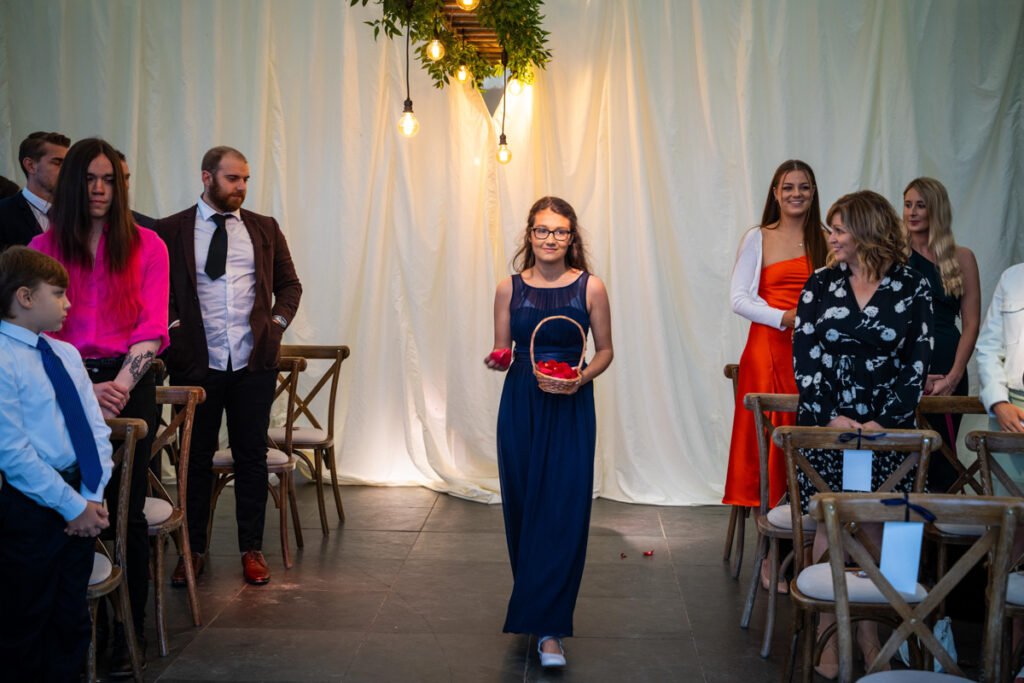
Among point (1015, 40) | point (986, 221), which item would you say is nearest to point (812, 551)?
point (986, 221)

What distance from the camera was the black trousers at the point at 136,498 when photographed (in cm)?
368

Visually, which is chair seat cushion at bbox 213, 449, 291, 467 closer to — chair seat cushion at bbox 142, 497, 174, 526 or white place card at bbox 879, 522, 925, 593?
chair seat cushion at bbox 142, 497, 174, 526

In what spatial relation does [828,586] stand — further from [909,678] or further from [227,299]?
[227,299]

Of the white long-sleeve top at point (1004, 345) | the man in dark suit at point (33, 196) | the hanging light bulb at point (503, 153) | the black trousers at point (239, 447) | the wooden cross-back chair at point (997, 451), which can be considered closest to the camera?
the wooden cross-back chair at point (997, 451)

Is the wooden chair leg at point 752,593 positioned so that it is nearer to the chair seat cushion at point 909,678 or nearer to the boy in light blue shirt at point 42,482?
the chair seat cushion at point 909,678

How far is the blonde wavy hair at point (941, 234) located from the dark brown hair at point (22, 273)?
3.50 meters

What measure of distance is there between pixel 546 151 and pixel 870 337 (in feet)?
10.3

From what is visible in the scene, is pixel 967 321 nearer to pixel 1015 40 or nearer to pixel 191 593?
pixel 1015 40

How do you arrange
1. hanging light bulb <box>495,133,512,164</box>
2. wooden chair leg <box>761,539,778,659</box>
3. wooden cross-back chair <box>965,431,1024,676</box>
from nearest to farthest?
1. wooden cross-back chair <box>965,431,1024,676</box>
2. wooden chair leg <box>761,539,778,659</box>
3. hanging light bulb <box>495,133,512,164</box>

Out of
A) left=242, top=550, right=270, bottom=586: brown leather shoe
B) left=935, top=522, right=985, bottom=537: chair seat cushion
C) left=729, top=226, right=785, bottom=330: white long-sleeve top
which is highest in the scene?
left=729, top=226, right=785, bottom=330: white long-sleeve top

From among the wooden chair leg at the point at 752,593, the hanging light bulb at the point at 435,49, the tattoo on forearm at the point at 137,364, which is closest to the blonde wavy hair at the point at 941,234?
the wooden chair leg at the point at 752,593

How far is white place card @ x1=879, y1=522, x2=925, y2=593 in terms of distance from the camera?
2.46m

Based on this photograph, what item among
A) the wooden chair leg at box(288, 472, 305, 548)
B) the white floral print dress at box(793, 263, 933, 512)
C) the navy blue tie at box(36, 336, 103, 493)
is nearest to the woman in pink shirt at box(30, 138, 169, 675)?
the navy blue tie at box(36, 336, 103, 493)

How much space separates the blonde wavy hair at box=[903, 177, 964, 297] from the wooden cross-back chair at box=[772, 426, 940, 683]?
60.7 inches
